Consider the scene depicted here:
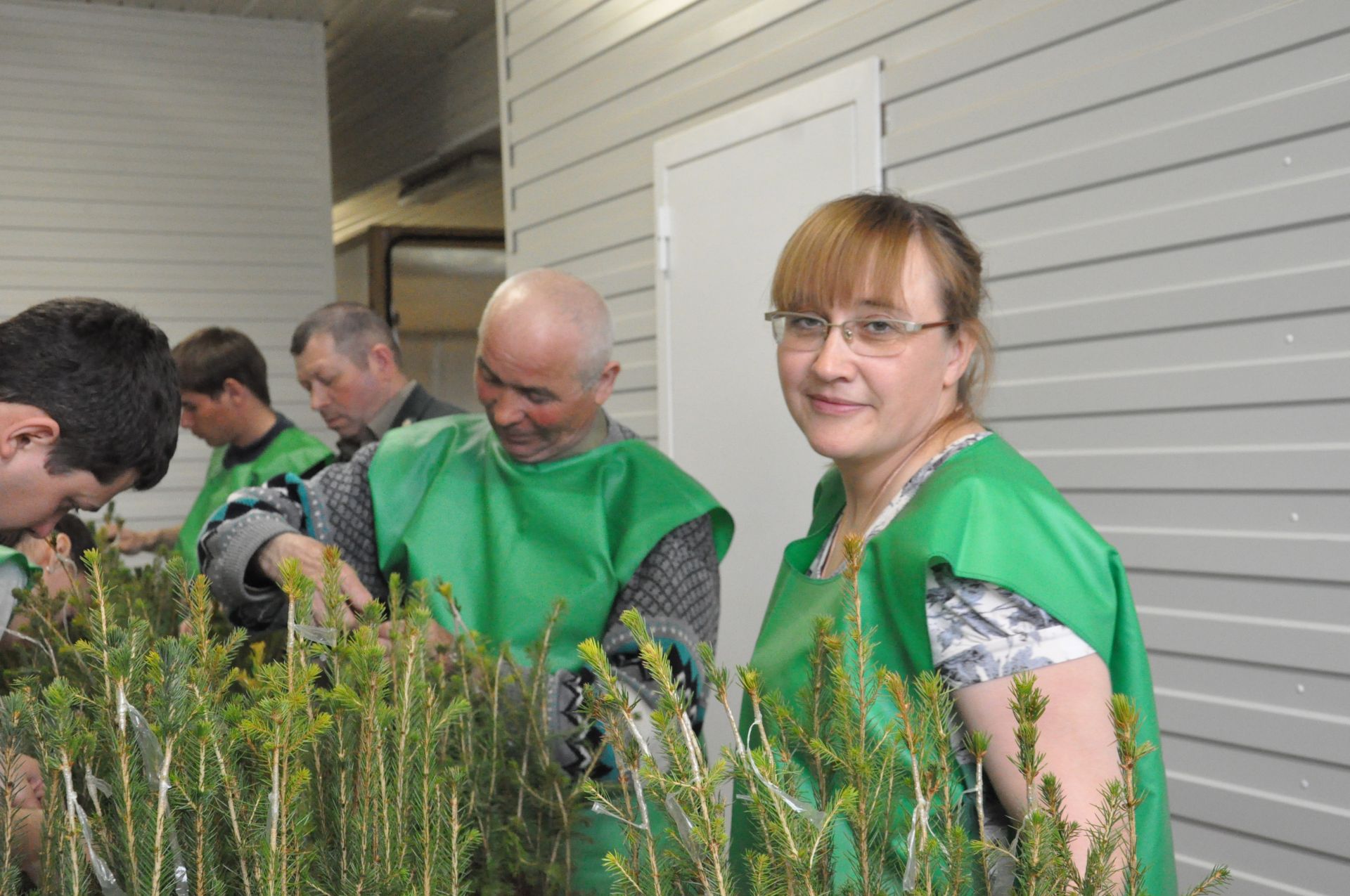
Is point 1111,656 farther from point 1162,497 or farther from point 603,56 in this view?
point 603,56

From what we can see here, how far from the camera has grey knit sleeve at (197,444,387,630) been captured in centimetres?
220

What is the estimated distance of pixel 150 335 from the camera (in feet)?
5.67

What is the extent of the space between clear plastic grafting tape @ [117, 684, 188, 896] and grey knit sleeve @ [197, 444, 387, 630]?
3.85ft

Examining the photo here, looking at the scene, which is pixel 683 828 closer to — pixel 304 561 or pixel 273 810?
pixel 273 810

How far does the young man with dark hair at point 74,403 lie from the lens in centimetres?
161

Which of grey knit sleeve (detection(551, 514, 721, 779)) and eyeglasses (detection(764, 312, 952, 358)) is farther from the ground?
eyeglasses (detection(764, 312, 952, 358))

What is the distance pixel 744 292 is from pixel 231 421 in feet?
6.81

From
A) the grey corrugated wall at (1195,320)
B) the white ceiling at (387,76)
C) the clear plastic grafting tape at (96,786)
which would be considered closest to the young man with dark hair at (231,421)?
the grey corrugated wall at (1195,320)

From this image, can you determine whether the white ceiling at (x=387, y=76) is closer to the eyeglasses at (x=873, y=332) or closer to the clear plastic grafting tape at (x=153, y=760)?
the eyeglasses at (x=873, y=332)

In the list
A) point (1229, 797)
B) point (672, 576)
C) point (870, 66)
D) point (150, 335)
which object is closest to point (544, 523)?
point (672, 576)

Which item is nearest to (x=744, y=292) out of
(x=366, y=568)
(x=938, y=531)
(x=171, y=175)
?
(x=366, y=568)

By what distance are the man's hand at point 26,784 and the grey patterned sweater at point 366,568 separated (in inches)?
27.8

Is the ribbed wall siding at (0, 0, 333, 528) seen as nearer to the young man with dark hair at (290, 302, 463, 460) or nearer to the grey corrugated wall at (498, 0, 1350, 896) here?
the young man with dark hair at (290, 302, 463, 460)

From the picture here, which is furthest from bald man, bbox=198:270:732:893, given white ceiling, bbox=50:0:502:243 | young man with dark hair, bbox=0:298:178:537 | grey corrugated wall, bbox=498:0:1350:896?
white ceiling, bbox=50:0:502:243
